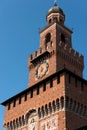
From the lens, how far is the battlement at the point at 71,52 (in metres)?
34.6

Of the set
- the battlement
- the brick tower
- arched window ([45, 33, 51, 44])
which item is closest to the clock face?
the brick tower

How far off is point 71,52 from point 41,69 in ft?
12.4

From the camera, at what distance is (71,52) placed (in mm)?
35469

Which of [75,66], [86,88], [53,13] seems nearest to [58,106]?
[86,88]

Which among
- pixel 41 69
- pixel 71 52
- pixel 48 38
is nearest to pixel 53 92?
pixel 41 69

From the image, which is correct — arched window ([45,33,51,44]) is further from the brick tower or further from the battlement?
the battlement

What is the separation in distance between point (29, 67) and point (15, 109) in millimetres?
Result: 5736

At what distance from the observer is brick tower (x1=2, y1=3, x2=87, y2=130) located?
27.4m

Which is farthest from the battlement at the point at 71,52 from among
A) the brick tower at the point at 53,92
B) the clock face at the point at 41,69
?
the clock face at the point at 41,69

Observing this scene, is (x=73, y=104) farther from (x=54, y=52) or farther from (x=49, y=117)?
(x=54, y=52)

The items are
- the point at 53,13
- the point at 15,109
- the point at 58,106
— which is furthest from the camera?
the point at 53,13

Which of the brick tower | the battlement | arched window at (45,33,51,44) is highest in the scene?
arched window at (45,33,51,44)

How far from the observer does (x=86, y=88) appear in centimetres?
2983

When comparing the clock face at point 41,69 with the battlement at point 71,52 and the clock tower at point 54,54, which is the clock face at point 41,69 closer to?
the clock tower at point 54,54
